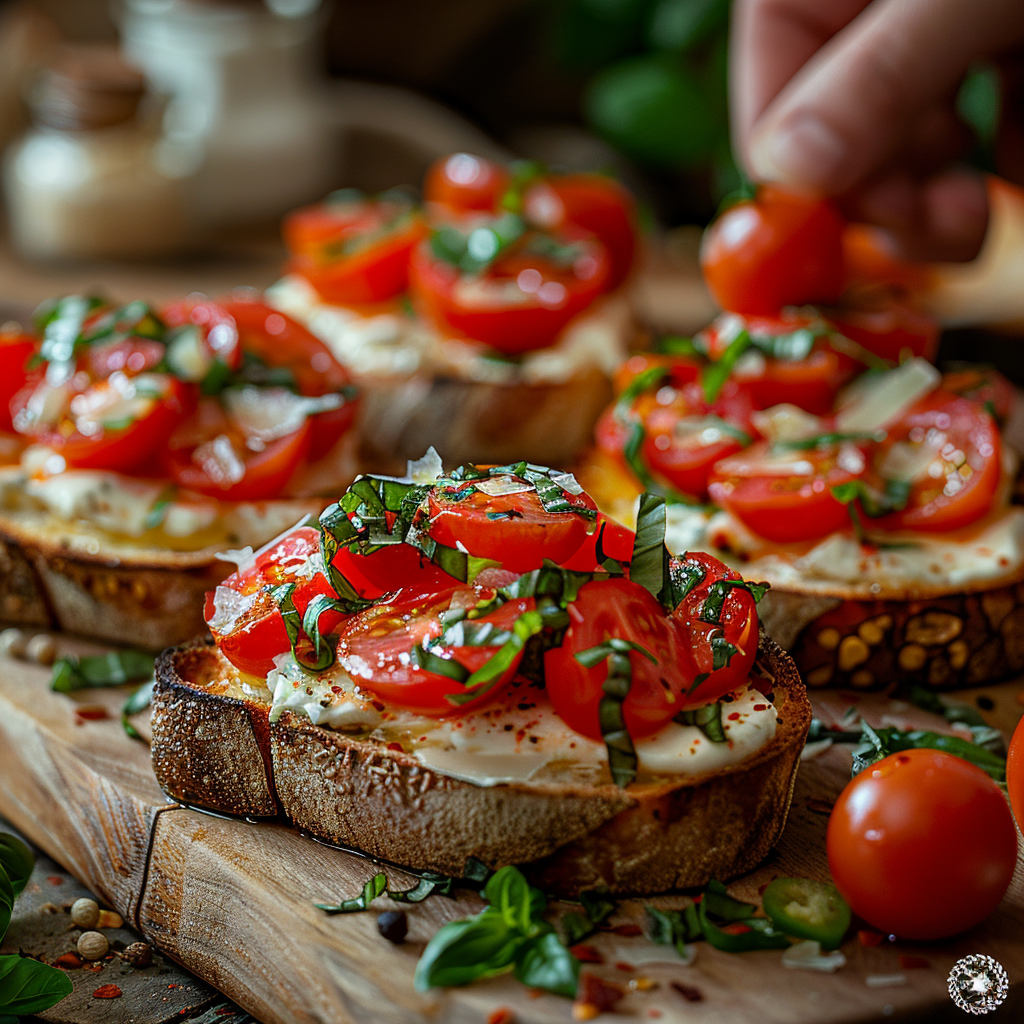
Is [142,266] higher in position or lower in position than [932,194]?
lower

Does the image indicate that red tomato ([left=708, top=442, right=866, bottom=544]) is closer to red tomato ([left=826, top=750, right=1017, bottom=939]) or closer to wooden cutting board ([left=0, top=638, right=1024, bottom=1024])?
wooden cutting board ([left=0, top=638, right=1024, bottom=1024])

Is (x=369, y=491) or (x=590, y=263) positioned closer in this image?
(x=369, y=491)

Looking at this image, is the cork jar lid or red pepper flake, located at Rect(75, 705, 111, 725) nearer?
red pepper flake, located at Rect(75, 705, 111, 725)

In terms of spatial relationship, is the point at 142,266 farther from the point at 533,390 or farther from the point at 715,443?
the point at 715,443

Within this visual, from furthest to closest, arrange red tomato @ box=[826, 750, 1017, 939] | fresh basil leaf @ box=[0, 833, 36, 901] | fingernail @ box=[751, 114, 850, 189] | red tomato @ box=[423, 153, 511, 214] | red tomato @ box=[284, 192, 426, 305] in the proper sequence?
red tomato @ box=[423, 153, 511, 214]
red tomato @ box=[284, 192, 426, 305]
fingernail @ box=[751, 114, 850, 189]
fresh basil leaf @ box=[0, 833, 36, 901]
red tomato @ box=[826, 750, 1017, 939]

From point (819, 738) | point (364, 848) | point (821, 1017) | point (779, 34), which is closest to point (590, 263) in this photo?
point (779, 34)

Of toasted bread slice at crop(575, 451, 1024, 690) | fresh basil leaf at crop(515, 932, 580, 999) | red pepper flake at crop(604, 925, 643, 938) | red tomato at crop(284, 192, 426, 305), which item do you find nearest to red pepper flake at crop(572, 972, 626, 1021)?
fresh basil leaf at crop(515, 932, 580, 999)

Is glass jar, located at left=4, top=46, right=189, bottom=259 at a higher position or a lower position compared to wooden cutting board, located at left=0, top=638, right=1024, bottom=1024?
higher

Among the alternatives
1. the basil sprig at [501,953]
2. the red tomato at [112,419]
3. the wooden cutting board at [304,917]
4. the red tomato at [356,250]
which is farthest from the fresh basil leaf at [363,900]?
the red tomato at [356,250]
